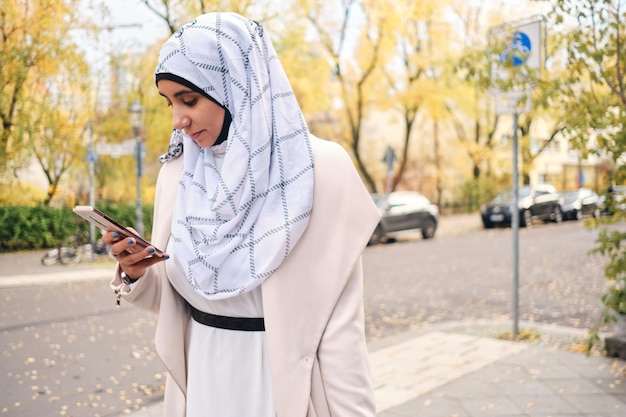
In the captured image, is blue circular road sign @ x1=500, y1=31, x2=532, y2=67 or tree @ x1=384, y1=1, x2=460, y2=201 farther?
tree @ x1=384, y1=1, x2=460, y2=201

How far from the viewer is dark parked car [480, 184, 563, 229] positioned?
20.6 meters

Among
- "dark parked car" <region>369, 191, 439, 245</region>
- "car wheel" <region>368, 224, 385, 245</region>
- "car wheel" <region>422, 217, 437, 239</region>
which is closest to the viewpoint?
"car wheel" <region>368, 224, 385, 245</region>

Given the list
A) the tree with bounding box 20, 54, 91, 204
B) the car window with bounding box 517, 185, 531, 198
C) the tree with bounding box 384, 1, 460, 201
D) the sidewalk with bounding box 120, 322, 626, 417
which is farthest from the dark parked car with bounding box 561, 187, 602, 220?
the tree with bounding box 20, 54, 91, 204

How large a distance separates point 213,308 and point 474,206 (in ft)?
95.5

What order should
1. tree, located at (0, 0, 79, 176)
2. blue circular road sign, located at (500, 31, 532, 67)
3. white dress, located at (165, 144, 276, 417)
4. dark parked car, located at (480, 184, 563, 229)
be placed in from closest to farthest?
white dress, located at (165, 144, 276, 417), tree, located at (0, 0, 79, 176), blue circular road sign, located at (500, 31, 532, 67), dark parked car, located at (480, 184, 563, 229)

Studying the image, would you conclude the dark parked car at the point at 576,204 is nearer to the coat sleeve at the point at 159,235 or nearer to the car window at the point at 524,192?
the car window at the point at 524,192

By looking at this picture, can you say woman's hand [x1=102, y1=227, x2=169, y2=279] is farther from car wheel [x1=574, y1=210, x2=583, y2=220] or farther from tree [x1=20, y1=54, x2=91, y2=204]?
car wheel [x1=574, y1=210, x2=583, y2=220]

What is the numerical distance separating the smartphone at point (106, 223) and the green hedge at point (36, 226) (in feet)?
7.56

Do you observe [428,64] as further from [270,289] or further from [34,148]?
[270,289]

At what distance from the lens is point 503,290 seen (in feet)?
30.3

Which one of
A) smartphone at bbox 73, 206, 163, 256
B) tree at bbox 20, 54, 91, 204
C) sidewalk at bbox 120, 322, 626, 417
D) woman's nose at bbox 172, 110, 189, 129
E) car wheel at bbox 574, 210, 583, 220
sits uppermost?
tree at bbox 20, 54, 91, 204

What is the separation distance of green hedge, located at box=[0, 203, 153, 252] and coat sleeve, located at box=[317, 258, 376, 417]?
8.35 ft

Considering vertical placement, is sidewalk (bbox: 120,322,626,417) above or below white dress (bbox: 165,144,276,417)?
below

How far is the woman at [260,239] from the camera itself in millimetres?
1703
